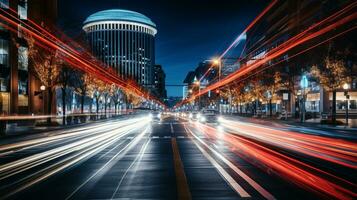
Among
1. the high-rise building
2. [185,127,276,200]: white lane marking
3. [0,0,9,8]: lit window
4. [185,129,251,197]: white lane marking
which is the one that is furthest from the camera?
the high-rise building

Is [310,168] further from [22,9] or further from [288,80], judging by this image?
[22,9]

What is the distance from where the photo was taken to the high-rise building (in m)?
53.4

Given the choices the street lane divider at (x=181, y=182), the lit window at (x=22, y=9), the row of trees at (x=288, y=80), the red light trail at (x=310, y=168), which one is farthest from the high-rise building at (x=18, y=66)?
the street lane divider at (x=181, y=182)

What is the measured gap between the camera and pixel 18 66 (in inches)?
2242

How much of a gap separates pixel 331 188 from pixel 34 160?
11137 mm

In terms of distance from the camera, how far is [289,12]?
93125 mm

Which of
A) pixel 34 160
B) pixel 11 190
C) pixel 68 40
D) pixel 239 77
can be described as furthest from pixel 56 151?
pixel 239 77

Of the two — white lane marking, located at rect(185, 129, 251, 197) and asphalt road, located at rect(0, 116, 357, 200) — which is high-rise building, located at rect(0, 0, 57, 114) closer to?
asphalt road, located at rect(0, 116, 357, 200)

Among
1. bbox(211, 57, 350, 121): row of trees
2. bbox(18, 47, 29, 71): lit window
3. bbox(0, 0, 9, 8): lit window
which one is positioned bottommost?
bbox(211, 57, 350, 121): row of trees

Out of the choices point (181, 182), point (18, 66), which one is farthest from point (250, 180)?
point (18, 66)

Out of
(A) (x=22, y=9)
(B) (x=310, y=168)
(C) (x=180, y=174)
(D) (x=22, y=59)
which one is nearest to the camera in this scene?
(C) (x=180, y=174)

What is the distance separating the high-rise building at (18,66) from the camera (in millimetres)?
53375

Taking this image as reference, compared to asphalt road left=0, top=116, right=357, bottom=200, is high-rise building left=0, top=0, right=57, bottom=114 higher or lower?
higher

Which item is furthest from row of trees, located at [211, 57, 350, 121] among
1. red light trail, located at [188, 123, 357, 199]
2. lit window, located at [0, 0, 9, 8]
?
lit window, located at [0, 0, 9, 8]
